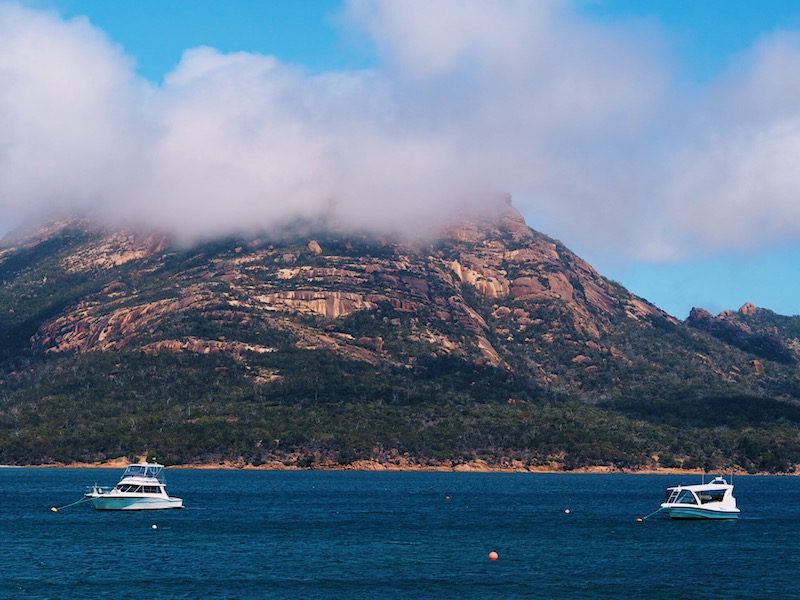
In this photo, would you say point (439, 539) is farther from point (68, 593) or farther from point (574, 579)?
point (68, 593)

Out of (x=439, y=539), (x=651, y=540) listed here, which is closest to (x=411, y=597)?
(x=439, y=539)

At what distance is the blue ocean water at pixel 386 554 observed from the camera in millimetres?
100000

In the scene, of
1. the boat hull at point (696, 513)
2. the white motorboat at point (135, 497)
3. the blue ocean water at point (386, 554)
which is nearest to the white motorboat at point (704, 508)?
the boat hull at point (696, 513)

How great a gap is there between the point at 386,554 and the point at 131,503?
198 ft

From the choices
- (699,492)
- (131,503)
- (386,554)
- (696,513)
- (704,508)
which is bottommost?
(386,554)

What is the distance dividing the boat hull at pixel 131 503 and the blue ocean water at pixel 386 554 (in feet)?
6.35

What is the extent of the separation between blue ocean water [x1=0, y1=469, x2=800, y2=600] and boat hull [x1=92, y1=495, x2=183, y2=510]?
1.94 metres

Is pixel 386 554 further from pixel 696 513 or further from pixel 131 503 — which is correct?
pixel 131 503

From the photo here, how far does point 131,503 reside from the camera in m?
171

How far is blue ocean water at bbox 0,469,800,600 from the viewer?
100m

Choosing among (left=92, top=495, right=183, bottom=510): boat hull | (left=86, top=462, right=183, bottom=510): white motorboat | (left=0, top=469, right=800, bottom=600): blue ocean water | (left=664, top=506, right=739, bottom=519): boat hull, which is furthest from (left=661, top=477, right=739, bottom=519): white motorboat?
(left=86, top=462, right=183, bottom=510): white motorboat

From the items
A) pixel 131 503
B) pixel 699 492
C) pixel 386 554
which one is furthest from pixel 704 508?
pixel 131 503

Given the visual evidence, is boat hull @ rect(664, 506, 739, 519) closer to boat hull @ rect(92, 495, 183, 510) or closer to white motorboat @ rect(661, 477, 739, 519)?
white motorboat @ rect(661, 477, 739, 519)

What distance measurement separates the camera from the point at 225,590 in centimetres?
9775
